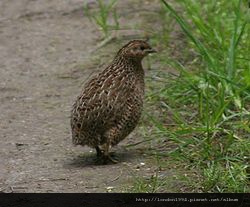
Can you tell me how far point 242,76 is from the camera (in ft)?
24.9

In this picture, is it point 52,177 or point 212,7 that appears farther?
point 212,7

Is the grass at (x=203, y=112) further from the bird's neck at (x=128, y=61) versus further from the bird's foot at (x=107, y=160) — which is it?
the bird's neck at (x=128, y=61)

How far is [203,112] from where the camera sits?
7266 millimetres

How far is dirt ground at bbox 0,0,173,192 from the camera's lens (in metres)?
6.67

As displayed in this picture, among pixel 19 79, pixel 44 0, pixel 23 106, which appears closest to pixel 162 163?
pixel 23 106

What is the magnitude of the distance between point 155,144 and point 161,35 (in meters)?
2.79

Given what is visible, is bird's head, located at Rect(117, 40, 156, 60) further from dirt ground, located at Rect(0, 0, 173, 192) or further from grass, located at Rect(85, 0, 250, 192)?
dirt ground, located at Rect(0, 0, 173, 192)

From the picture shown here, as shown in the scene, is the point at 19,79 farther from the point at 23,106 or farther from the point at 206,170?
the point at 206,170

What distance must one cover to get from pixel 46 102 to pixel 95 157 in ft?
5.20

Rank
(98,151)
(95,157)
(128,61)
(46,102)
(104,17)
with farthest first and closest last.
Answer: (104,17) < (46,102) < (128,61) < (95,157) < (98,151)

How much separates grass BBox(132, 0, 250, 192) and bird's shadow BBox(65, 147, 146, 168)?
205 mm

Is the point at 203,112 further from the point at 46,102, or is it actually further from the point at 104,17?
the point at 104,17

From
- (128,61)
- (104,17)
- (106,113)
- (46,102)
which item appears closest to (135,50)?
(128,61)

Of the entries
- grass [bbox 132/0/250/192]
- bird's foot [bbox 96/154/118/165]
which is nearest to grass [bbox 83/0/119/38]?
grass [bbox 132/0/250/192]
